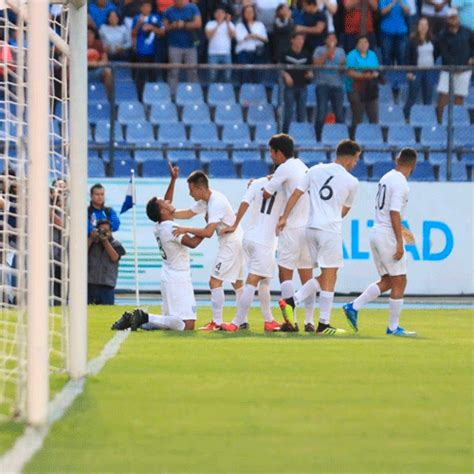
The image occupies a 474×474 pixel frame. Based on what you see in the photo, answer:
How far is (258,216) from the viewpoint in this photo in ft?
52.5

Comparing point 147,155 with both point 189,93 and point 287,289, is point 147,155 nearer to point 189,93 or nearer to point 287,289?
point 189,93

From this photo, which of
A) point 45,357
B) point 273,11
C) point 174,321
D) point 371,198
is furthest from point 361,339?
point 273,11

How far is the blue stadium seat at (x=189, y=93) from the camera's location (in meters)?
24.6

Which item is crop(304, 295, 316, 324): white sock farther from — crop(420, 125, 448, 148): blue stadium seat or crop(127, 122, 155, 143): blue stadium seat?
crop(420, 125, 448, 148): blue stadium seat

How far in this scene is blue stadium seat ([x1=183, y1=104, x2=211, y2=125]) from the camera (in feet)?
81.7

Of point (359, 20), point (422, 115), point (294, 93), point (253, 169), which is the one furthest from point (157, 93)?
point (422, 115)

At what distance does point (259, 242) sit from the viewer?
15.9 m

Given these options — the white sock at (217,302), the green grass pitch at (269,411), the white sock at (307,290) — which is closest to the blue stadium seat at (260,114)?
the white sock at (217,302)

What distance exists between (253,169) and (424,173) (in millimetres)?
2998

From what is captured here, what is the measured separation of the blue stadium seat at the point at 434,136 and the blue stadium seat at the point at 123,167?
511 cm

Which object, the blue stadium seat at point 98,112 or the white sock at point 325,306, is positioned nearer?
the white sock at point 325,306

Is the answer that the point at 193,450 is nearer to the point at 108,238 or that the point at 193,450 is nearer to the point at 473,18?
the point at 108,238

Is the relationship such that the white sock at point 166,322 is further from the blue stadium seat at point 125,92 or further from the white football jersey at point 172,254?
the blue stadium seat at point 125,92

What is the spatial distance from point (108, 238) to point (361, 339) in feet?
24.6
